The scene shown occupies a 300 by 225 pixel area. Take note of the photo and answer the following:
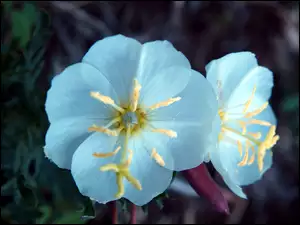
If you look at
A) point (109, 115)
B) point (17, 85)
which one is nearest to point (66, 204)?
point (17, 85)

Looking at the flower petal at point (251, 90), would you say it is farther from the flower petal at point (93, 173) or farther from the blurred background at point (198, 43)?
the blurred background at point (198, 43)

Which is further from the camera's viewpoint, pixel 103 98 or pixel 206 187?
pixel 206 187

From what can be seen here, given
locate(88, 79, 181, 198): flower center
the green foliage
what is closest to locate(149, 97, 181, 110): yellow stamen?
locate(88, 79, 181, 198): flower center

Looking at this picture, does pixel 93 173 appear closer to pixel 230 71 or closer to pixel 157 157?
pixel 157 157

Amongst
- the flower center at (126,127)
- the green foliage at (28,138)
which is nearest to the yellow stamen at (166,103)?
the flower center at (126,127)

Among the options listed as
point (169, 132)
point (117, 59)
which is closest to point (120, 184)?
point (169, 132)
